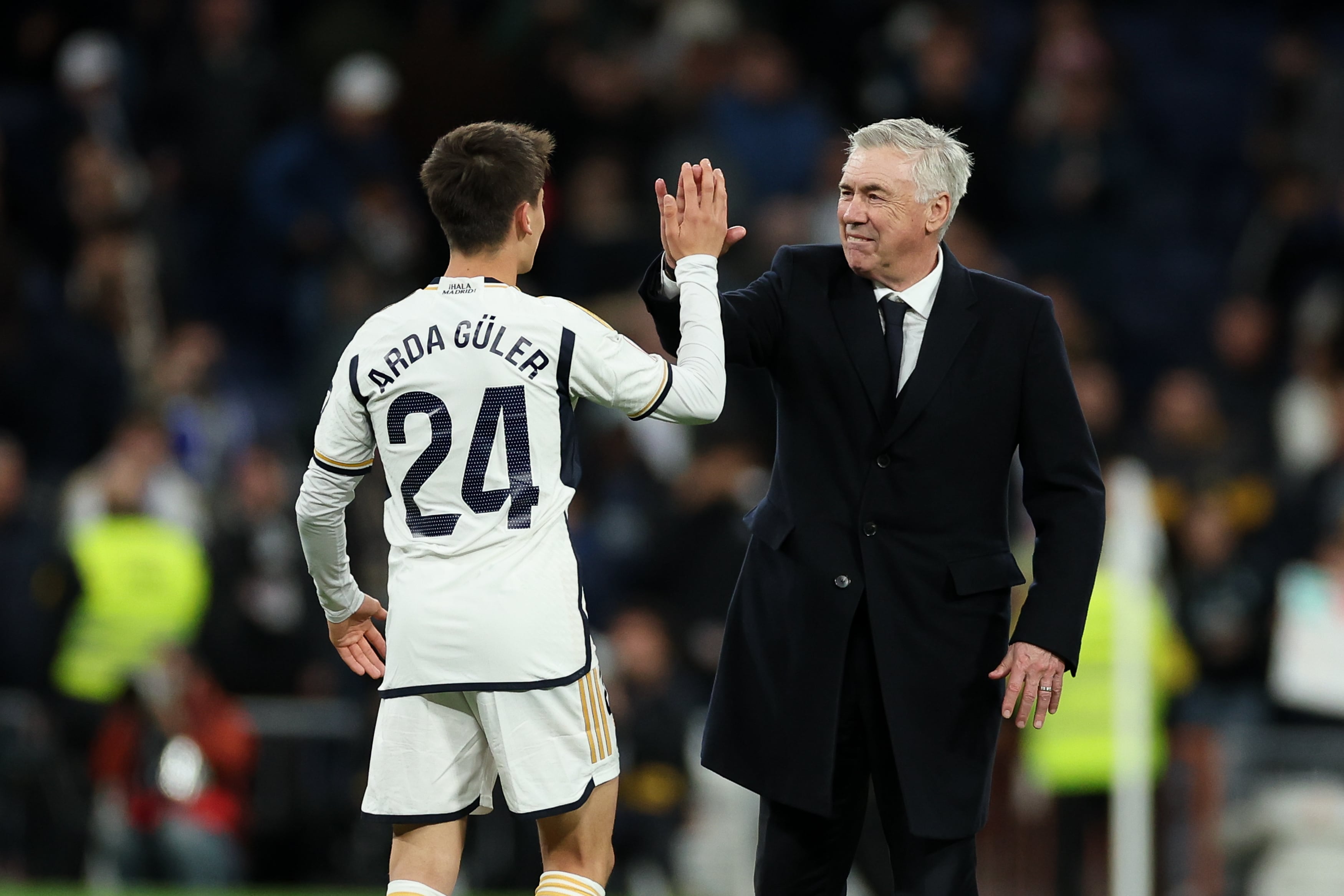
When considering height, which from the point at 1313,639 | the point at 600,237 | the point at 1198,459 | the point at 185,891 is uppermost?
the point at 600,237

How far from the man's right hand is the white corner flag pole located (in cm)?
352

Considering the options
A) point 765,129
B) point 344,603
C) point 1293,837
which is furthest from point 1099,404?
point 344,603

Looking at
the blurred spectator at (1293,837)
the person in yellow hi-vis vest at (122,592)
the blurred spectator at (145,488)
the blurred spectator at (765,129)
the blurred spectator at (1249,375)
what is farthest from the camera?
the blurred spectator at (765,129)

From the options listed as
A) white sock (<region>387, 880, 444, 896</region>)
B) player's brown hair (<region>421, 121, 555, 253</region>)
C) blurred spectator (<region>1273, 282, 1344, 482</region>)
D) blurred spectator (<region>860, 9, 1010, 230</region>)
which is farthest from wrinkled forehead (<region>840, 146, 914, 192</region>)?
blurred spectator (<region>860, 9, 1010, 230</region>)

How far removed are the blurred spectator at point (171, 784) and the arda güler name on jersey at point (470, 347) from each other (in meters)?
5.42

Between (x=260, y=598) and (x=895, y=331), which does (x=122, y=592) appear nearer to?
(x=260, y=598)

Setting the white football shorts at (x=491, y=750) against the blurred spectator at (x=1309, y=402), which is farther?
the blurred spectator at (x=1309, y=402)

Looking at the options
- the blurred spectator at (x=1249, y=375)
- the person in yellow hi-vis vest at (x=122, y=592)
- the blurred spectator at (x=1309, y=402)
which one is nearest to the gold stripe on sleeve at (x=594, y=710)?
the person in yellow hi-vis vest at (x=122, y=592)

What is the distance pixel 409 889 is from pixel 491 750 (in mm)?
324

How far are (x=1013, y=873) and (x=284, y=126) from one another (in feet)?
19.1

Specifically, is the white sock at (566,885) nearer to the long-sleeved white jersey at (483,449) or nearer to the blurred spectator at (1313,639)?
the long-sleeved white jersey at (483,449)

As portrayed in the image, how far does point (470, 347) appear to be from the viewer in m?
3.88

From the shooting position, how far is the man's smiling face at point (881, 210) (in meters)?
4.32

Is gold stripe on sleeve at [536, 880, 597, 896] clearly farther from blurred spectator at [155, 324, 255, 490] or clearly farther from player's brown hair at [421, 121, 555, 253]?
blurred spectator at [155, 324, 255, 490]
